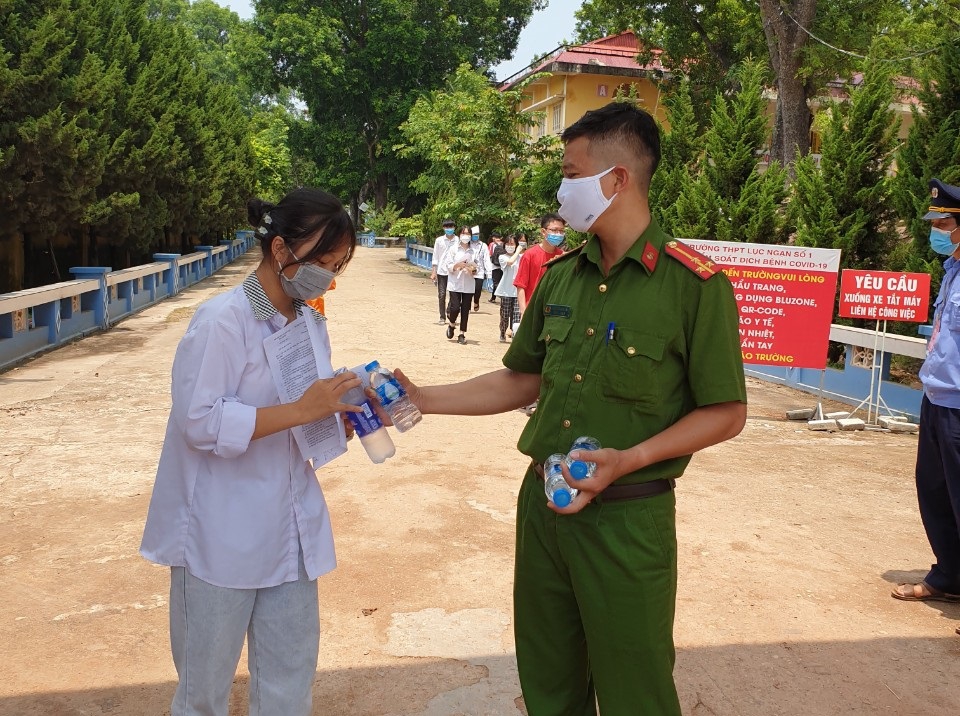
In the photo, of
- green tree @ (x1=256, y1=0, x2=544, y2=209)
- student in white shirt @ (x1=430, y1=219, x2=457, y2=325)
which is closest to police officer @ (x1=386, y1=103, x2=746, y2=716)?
student in white shirt @ (x1=430, y1=219, x2=457, y2=325)

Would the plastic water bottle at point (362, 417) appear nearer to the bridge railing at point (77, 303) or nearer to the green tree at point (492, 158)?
the bridge railing at point (77, 303)

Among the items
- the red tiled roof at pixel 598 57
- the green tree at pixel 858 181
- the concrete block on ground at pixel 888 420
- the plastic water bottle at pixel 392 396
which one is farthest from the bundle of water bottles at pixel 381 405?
the red tiled roof at pixel 598 57

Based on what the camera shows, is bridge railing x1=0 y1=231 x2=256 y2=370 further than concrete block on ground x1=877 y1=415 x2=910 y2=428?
Yes

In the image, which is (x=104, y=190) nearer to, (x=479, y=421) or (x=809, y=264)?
(x=479, y=421)

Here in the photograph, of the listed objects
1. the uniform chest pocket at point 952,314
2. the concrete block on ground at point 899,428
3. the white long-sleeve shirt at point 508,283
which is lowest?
the concrete block on ground at point 899,428

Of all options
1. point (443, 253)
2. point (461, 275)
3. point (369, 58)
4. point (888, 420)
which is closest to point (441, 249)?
point (443, 253)

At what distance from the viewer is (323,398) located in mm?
2404

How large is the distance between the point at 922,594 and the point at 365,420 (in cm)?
342

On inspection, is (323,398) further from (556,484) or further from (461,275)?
(461,275)

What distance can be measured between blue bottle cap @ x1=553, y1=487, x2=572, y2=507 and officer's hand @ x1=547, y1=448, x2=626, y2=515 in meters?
0.01

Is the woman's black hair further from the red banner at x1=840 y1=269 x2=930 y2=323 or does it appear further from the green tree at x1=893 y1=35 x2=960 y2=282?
the green tree at x1=893 y1=35 x2=960 y2=282

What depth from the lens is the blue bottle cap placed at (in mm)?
2303

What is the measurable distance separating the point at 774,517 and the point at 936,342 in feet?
6.26

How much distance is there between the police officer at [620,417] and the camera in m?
2.36
